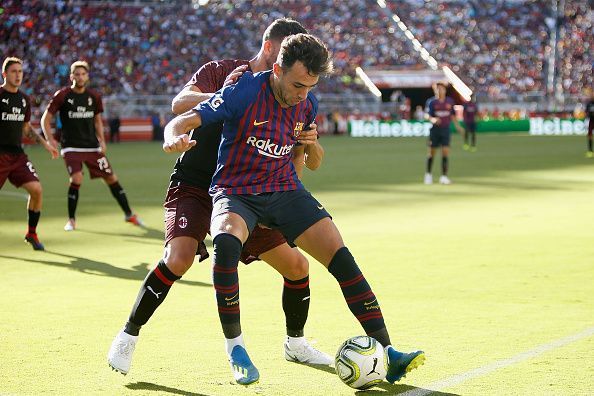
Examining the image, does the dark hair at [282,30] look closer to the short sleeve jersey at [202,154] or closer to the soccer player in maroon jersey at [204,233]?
the soccer player in maroon jersey at [204,233]

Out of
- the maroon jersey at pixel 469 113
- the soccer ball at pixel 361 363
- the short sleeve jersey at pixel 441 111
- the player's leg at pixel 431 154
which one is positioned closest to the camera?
the soccer ball at pixel 361 363

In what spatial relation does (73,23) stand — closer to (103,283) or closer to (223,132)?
(103,283)

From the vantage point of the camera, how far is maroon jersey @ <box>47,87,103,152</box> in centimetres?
1488

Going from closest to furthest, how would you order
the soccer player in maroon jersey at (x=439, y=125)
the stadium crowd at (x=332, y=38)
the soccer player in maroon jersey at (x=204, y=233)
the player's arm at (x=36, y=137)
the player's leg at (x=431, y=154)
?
the soccer player in maroon jersey at (x=204, y=233) → the player's arm at (x=36, y=137) → the player's leg at (x=431, y=154) → the soccer player in maroon jersey at (x=439, y=125) → the stadium crowd at (x=332, y=38)

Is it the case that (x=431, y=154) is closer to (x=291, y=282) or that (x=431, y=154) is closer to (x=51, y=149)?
(x=51, y=149)

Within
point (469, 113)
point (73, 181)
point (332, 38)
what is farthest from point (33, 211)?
point (332, 38)

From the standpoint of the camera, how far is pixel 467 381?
625 centimetres

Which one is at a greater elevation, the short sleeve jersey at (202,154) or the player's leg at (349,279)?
the short sleeve jersey at (202,154)

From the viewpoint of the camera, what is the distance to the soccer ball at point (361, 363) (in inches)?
236

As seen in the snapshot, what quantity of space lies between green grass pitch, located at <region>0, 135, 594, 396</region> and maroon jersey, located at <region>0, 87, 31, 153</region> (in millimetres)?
1223

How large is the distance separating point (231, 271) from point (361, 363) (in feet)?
2.87

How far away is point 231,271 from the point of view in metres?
6.08

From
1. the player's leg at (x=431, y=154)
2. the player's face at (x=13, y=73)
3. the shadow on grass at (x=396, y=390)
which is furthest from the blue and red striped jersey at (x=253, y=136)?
the player's leg at (x=431, y=154)

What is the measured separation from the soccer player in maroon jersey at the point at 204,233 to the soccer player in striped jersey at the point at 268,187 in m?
0.25
